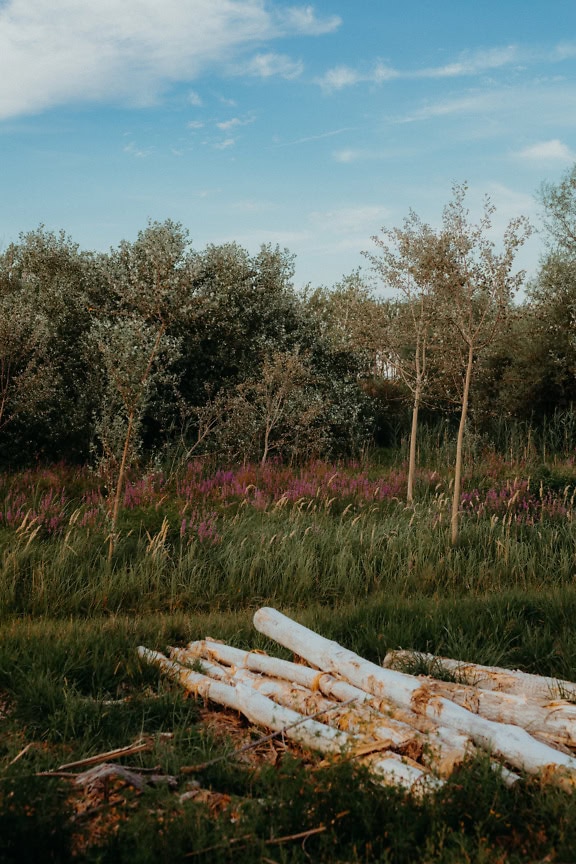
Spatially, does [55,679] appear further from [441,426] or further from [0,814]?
[441,426]

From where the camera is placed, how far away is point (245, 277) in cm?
1847

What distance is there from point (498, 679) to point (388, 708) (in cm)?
124

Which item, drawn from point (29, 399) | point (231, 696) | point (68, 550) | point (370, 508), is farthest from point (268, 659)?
point (29, 399)

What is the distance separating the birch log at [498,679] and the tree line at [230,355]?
6.34m

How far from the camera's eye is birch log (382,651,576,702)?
531 cm

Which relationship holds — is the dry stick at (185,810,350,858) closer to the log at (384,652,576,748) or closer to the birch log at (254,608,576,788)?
the birch log at (254,608,576,788)

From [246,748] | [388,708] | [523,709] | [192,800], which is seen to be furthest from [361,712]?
[192,800]

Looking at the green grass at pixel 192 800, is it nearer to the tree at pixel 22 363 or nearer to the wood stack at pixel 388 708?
the wood stack at pixel 388 708

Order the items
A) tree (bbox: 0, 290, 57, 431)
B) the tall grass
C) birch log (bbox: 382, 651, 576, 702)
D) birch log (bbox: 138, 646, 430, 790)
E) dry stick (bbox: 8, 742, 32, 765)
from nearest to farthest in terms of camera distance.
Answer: birch log (bbox: 138, 646, 430, 790), dry stick (bbox: 8, 742, 32, 765), birch log (bbox: 382, 651, 576, 702), the tall grass, tree (bbox: 0, 290, 57, 431)

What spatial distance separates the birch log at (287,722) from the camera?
13.1 ft

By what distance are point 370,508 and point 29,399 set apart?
701 centimetres

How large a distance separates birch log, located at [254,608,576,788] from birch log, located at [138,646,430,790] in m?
0.47

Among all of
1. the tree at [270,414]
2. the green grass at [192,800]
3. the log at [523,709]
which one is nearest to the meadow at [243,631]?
the green grass at [192,800]

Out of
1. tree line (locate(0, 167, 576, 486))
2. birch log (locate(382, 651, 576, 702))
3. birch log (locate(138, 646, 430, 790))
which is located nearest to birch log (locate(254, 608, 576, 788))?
birch log (locate(138, 646, 430, 790))
